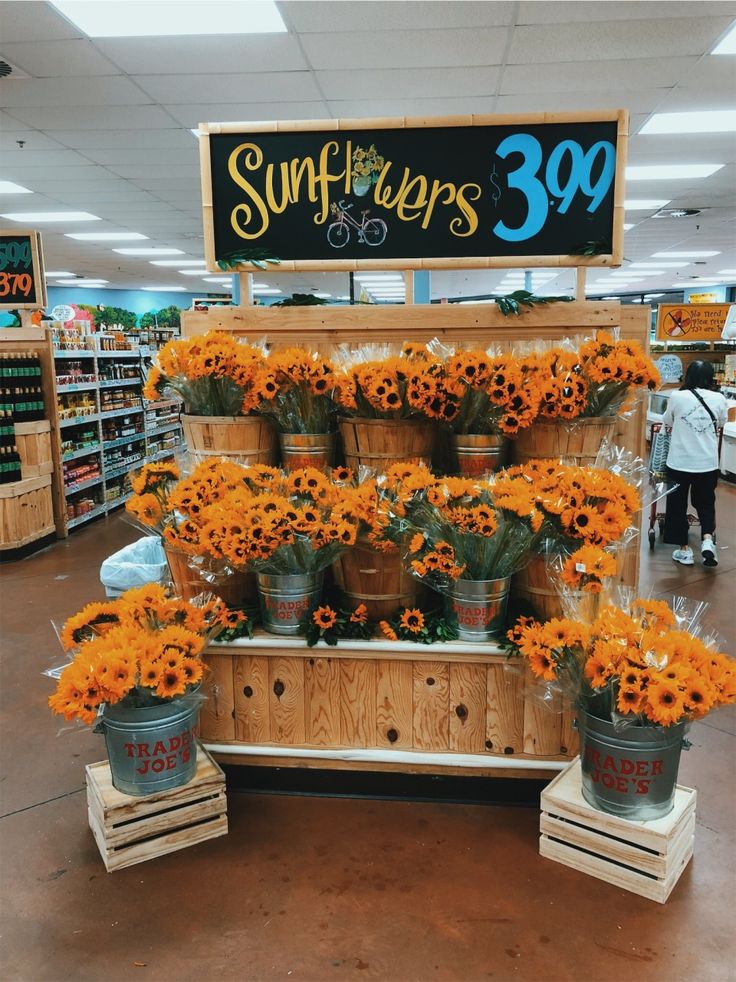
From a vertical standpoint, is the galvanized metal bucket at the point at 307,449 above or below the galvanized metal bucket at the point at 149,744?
above

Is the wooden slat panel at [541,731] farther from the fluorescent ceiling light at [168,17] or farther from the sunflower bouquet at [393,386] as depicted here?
the fluorescent ceiling light at [168,17]

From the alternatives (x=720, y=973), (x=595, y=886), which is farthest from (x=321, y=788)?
(x=720, y=973)

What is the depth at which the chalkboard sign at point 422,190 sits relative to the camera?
Result: 2.75 meters

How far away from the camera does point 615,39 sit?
15.9 ft

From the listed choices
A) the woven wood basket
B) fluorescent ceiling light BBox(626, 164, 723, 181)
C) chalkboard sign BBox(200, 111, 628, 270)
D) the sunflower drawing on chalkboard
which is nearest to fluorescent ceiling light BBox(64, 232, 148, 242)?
fluorescent ceiling light BBox(626, 164, 723, 181)

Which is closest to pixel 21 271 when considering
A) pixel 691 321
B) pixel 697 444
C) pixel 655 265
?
pixel 697 444

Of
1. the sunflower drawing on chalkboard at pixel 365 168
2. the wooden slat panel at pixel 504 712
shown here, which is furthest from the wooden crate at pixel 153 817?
the sunflower drawing on chalkboard at pixel 365 168

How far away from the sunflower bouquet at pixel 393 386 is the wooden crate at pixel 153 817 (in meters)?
1.32

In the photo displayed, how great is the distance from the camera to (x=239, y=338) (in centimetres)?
298

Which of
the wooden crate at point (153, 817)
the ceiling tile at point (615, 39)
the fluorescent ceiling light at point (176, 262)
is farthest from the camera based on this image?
the fluorescent ceiling light at point (176, 262)

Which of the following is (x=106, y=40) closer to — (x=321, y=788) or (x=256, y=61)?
(x=256, y=61)

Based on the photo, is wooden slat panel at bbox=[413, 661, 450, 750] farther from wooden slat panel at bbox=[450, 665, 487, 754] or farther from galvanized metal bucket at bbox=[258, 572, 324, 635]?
galvanized metal bucket at bbox=[258, 572, 324, 635]

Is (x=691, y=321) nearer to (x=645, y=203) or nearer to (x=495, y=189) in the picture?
(x=645, y=203)

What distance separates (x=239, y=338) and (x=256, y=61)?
11.0 feet
